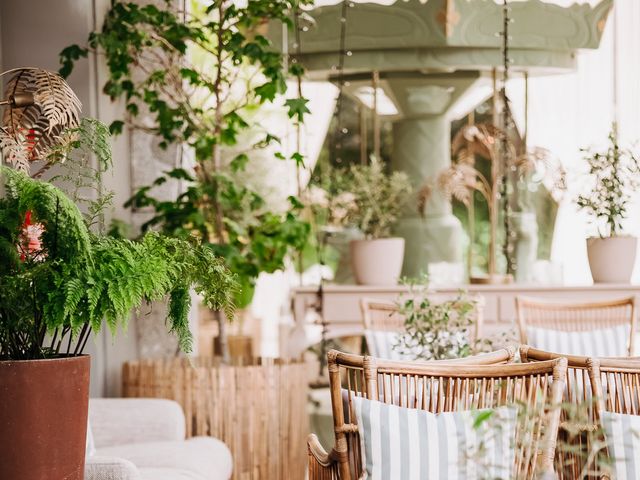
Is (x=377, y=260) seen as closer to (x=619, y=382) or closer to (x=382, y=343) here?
(x=382, y=343)

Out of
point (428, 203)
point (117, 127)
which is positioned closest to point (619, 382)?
point (117, 127)

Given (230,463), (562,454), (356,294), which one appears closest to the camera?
(562,454)

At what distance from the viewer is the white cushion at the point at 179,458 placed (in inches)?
124

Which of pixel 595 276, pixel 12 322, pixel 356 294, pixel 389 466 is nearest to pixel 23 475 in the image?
pixel 12 322

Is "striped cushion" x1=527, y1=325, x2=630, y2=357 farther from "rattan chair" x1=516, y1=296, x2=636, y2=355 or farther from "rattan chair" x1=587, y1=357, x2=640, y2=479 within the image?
"rattan chair" x1=587, y1=357, x2=640, y2=479

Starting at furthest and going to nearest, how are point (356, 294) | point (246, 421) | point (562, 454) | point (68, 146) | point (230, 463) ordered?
point (356, 294) → point (246, 421) → point (230, 463) → point (562, 454) → point (68, 146)

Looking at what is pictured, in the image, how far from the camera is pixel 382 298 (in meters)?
5.29

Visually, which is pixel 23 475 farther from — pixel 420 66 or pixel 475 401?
pixel 420 66

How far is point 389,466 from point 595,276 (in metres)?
3.59

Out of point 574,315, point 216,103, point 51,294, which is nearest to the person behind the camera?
point 51,294

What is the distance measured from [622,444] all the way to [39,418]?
1.38 metres

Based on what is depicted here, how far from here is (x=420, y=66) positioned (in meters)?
6.55

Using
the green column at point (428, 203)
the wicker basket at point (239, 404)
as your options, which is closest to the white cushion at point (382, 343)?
the wicker basket at point (239, 404)

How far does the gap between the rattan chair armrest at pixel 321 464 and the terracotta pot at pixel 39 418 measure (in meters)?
0.67
